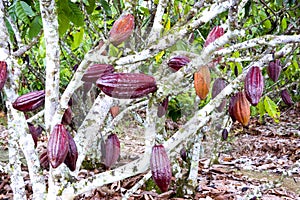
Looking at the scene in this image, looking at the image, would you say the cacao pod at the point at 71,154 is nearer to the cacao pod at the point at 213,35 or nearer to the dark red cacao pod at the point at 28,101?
the dark red cacao pod at the point at 28,101

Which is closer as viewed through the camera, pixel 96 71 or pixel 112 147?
pixel 96 71

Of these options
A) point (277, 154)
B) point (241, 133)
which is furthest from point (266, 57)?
point (241, 133)

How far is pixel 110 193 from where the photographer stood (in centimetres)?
220

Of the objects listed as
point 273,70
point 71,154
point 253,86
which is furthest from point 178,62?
point 273,70

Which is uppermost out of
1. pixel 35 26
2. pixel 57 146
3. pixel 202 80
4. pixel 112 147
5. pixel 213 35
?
pixel 35 26

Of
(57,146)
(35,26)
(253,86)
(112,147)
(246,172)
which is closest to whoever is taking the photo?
(57,146)

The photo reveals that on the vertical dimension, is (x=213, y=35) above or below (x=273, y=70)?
above

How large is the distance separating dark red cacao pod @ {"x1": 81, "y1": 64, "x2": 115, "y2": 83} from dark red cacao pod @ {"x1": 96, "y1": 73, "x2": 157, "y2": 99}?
1.8 inches

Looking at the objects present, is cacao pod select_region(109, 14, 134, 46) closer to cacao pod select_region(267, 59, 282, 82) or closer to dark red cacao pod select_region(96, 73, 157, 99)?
dark red cacao pod select_region(96, 73, 157, 99)

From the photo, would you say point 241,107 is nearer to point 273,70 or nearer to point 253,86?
point 253,86

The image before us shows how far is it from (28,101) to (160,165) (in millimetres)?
335

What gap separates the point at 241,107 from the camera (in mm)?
1119

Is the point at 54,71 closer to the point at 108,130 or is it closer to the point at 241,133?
the point at 108,130

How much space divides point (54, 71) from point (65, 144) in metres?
0.18
